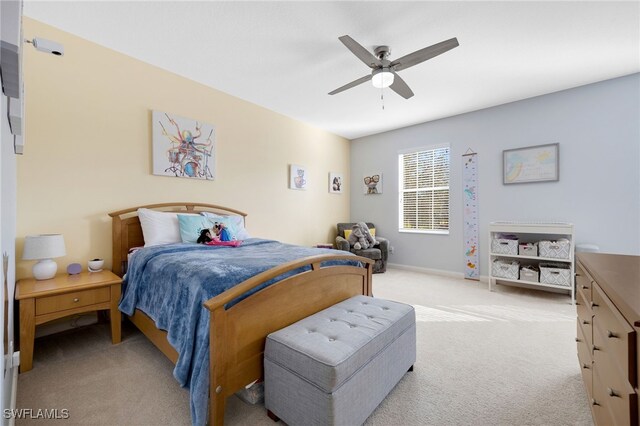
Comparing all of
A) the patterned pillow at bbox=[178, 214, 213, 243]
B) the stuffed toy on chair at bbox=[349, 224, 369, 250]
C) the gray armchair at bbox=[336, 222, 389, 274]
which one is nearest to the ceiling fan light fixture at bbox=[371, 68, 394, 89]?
the patterned pillow at bbox=[178, 214, 213, 243]

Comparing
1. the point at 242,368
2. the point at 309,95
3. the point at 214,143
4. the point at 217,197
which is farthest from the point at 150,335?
the point at 309,95

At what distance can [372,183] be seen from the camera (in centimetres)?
550

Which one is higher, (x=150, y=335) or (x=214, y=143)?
(x=214, y=143)

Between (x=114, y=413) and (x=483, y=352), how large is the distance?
246 cm

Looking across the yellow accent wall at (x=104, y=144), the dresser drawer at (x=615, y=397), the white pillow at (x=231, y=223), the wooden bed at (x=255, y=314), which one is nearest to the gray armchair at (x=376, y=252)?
the yellow accent wall at (x=104, y=144)

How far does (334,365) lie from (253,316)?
0.51 m

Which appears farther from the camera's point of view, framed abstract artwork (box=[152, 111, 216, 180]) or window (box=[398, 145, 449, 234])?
window (box=[398, 145, 449, 234])

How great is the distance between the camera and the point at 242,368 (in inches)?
56.5

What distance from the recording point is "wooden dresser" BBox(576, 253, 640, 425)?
0.81 metres

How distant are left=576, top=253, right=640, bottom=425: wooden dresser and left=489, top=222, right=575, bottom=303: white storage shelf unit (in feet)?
7.09

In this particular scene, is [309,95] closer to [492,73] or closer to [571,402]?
[492,73]

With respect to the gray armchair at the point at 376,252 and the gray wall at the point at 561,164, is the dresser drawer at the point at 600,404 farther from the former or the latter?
the gray armchair at the point at 376,252

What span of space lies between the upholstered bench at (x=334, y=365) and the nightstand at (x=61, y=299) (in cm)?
157

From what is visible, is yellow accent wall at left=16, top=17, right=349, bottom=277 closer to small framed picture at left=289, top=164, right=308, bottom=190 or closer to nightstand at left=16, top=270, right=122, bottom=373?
nightstand at left=16, top=270, right=122, bottom=373
